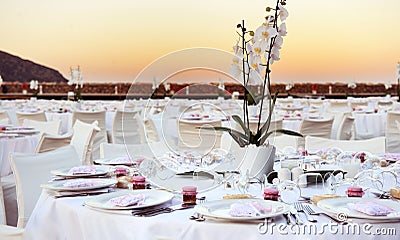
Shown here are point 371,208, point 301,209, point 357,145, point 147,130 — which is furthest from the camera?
point 357,145

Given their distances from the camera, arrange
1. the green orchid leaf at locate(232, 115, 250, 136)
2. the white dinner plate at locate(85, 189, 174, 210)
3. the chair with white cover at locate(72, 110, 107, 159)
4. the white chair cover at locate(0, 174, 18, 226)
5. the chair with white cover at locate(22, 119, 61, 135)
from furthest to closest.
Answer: the chair with white cover at locate(72, 110, 107, 159)
the chair with white cover at locate(22, 119, 61, 135)
the white chair cover at locate(0, 174, 18, 226)
the green orchid leaf at locate(232, 115, 250, 136)
the white dinner plate at locate(85, 189, 174, 210)

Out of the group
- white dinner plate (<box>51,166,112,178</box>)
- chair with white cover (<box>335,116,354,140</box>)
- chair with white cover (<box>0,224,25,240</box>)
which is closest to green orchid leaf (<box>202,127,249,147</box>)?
white dinner plate (<box>51,166,112,178</box>)

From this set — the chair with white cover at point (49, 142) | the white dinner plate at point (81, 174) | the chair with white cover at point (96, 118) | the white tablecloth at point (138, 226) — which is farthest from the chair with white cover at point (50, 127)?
the white tablecloth at point (138, 226)

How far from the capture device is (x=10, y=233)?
184 cm

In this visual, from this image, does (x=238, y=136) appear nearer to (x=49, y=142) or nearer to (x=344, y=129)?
(x=49, y=142)

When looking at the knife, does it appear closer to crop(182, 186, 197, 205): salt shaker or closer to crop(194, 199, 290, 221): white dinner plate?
crop(194, 199, 290, 221): white dinner plate

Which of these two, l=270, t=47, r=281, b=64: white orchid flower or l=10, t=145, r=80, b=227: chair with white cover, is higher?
l=270, t=47, r=281, b=64: white orchid flower

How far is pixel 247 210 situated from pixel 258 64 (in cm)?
66

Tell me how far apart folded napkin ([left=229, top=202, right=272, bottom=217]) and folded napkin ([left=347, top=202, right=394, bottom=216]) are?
0.24 meters

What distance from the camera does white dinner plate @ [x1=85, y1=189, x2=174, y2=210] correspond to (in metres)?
1.66

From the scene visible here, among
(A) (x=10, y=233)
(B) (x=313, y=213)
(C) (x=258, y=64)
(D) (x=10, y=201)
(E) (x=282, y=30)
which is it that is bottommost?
(D) (x=10, y=201)

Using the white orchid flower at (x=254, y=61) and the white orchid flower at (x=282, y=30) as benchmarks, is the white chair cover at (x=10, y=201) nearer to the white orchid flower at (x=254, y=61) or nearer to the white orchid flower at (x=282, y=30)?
the white orchid flower at (x=254, y=61)

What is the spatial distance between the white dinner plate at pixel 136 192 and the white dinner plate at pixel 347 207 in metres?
0.49

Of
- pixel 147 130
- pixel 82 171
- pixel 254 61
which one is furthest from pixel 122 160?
pixel 254 61
